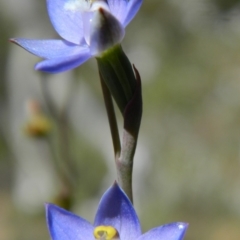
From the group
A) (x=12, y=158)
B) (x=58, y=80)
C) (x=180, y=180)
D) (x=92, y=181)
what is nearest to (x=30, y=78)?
(x=58, y=80)

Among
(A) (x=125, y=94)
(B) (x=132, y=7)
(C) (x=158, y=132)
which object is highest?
(B) (x=132, y=7)

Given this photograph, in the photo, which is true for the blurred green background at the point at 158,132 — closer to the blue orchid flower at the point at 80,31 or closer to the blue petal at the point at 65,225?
the blue orchid flower at the point at 80,31

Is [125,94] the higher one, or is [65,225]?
[125,94]

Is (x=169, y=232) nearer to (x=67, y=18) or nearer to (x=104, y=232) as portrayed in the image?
(x=104, y=232)

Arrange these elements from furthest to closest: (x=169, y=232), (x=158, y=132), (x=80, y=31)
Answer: (x=158, y=132), (x=80, y=31), (x=169, y=232)

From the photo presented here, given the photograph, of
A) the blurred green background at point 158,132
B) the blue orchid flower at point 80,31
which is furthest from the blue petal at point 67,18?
the blurred green background at point 158,132

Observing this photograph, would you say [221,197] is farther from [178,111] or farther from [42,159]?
[42,159]

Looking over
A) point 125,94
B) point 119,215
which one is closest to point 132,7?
point 125,94
